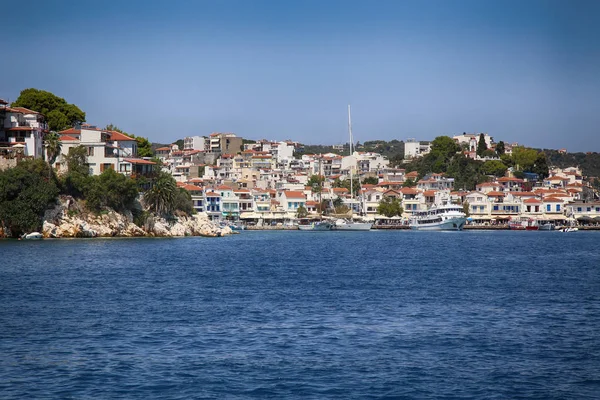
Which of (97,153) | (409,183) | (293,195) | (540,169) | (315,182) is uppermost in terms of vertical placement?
(540,169)

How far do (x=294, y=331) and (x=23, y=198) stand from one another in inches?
1656

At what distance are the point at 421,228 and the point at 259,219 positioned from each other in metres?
24.0

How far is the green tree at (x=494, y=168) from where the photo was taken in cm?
13850

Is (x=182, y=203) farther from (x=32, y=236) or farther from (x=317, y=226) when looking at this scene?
(x=317, y=226)

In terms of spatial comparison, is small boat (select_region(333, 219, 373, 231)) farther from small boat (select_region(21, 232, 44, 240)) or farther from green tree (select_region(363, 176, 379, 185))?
small boat (select_region(21, 232, 44, 240))

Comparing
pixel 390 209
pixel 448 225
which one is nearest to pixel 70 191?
pixel 448 225

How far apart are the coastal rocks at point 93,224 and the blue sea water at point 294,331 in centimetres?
1853

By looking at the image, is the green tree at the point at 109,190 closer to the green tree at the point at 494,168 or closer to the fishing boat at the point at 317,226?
the fishing boat at the point at 317,226

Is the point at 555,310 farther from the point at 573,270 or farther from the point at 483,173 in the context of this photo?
the point at 483,173

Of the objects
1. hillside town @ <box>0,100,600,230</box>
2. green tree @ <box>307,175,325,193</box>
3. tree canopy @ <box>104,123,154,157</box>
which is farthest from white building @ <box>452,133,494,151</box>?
tree canopy @ <box>104,123,154,157</box>

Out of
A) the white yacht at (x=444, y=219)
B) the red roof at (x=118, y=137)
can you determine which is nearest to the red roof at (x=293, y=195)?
the white yacht at (x=444, y=219)

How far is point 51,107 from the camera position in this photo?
8038 centimetres

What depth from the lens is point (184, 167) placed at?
146 m

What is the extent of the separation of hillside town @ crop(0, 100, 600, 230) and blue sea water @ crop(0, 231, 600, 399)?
90.5ft
